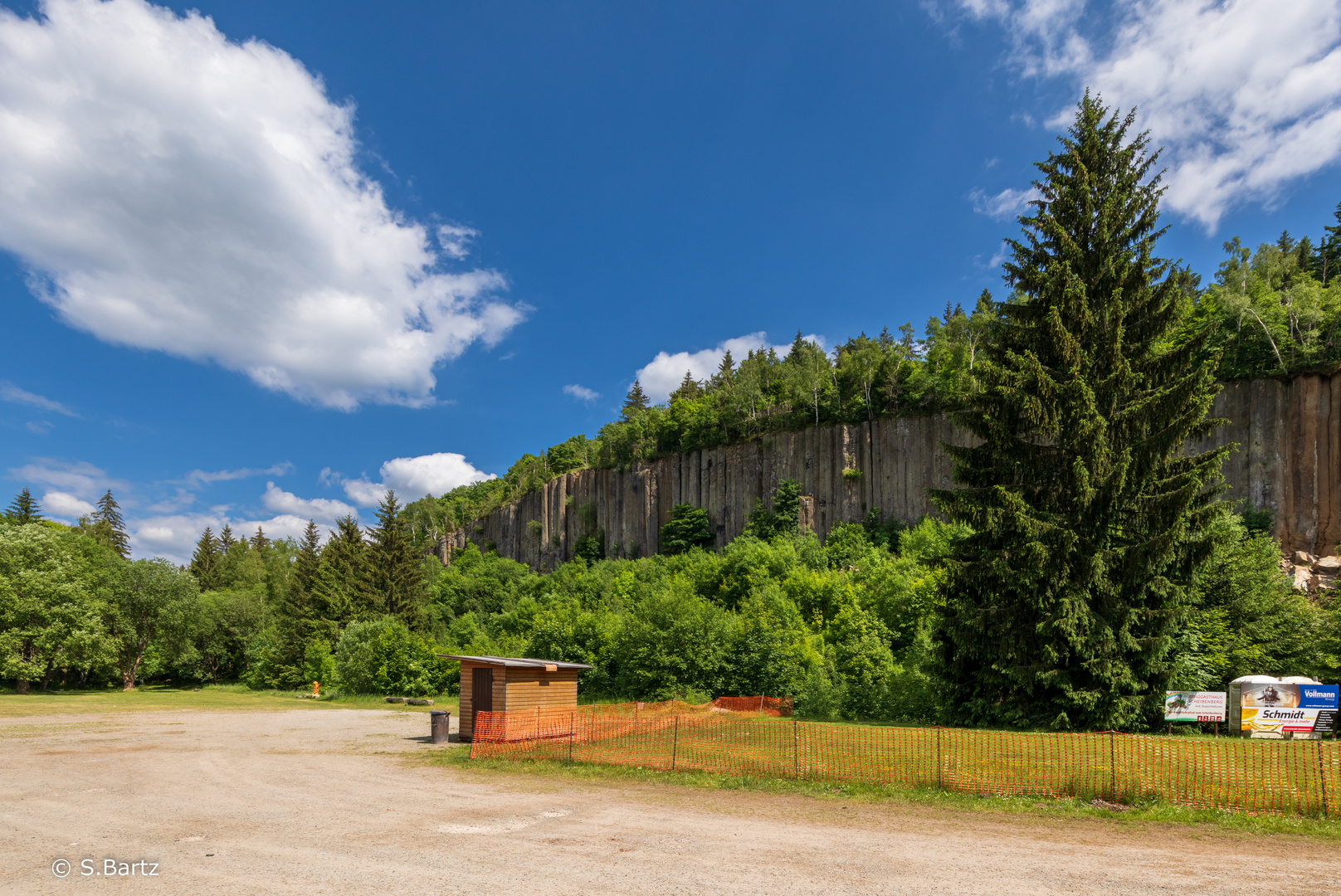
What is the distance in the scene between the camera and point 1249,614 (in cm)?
2130

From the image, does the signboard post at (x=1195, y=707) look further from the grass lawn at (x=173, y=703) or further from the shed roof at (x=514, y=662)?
the grass lawn at (x=173, y=703)

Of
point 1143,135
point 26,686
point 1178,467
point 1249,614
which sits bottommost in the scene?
point 26,686

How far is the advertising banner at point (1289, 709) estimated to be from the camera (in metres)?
17.0

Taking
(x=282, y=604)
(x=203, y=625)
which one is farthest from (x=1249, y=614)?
(x=203, y=625)

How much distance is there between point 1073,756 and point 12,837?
57.5 feet

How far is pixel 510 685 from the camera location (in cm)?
1956

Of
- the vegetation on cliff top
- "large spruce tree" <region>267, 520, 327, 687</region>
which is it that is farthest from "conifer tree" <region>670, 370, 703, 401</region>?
"large spruce tree" <region>267, 520, 327, 687</region>

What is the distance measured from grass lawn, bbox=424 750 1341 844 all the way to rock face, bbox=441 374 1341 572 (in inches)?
647

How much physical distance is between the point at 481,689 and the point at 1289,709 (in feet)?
70.9

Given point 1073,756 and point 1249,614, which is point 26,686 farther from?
point 1249,614

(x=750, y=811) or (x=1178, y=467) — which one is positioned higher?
(x=1178, y=467)

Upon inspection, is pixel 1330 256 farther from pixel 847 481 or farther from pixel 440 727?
pixel 440 727

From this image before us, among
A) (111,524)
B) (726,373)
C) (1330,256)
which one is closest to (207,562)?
(111,524)

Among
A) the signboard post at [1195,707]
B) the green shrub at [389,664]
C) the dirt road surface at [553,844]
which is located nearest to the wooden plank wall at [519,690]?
the dirt road surface at [553,844]
